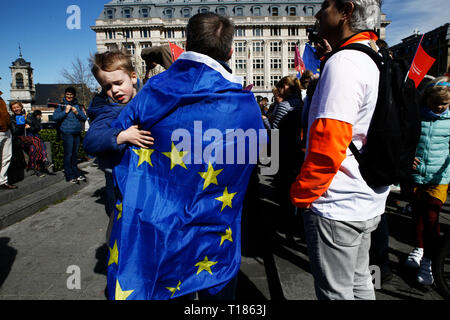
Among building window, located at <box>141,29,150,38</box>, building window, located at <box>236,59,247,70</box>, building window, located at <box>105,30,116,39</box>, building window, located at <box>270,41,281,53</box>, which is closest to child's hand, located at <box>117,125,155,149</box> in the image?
building window, located at <box>236,59,247,70</box>

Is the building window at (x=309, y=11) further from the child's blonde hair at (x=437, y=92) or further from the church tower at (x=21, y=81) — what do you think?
the church tower at (x=21, y=81)

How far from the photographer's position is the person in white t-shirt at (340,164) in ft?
4.09

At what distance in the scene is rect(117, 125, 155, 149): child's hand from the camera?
125 centimetres

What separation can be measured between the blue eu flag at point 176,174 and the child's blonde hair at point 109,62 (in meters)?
0.44

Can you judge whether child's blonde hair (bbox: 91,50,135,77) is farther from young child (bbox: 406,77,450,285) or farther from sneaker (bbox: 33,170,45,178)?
sneaker (bbox: 33,170,45,178)

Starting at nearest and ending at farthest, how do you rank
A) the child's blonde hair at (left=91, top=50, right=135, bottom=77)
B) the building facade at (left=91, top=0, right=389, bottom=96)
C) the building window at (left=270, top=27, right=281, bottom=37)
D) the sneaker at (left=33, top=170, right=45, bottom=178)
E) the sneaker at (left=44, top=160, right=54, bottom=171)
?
the child's blonde hair at (left=91, top=50, right=135, bottom=77)
the sneaker at (left=33, top=170, right=45, bottom=178)
the sneaker at (left=44, top=160, right=54, bottom=171)
the building facade at (left=91, top=0, right=389, bottom=96)
the building window at (left=270, top=27, right=281, bottom=37)

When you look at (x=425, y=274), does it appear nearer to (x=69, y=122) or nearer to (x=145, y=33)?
(x=69, y=122)

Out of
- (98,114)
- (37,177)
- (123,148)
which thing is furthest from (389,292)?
(37,177)

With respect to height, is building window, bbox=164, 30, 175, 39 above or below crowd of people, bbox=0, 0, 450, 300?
above

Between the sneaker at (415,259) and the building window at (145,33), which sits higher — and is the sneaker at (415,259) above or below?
below

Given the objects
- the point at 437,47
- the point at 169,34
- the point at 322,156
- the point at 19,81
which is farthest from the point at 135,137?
the point at 19,81

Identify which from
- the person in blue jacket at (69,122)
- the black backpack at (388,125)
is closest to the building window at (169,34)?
the person in blue jacket at (69,122)

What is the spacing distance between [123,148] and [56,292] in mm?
2137

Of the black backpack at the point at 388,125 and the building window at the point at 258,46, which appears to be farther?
the building window at the point at 258,46
